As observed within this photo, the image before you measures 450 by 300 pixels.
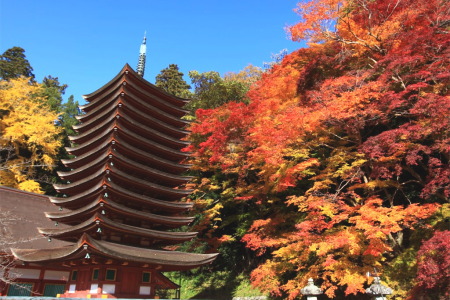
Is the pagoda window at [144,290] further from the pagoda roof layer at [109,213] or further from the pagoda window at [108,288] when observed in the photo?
the pagoda roof layer at [109,213]

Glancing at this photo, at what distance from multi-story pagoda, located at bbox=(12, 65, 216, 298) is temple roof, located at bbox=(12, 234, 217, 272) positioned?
3 cm

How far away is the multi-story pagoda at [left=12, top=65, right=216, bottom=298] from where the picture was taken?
426 inches

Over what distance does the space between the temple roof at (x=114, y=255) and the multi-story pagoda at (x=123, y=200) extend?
0.03m

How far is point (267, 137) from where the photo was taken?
48.6ft

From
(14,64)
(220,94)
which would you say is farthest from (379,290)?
(14,64)

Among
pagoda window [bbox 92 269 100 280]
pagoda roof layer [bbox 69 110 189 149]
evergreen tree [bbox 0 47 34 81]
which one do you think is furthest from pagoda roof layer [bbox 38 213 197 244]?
evergreen tree [bbox 0 47 34 81]

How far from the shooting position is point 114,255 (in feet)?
32.5

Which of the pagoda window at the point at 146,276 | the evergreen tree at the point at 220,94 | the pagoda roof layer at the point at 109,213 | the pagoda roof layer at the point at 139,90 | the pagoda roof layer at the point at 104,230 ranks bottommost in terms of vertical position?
the pagoda window at the point at 146,276

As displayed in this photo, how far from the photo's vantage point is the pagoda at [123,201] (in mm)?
10812

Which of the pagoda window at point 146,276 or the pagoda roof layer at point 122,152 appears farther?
the pagoda roof layer at point 122,152

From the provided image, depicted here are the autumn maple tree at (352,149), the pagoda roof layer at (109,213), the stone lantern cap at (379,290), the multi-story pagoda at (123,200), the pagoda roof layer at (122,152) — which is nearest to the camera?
the stone lantern cap at (379,290)

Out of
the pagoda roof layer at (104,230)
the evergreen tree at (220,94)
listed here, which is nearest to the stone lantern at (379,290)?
the pagoda roof layer at (104,230)

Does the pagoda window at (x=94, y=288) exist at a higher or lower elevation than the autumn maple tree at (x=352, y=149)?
lower

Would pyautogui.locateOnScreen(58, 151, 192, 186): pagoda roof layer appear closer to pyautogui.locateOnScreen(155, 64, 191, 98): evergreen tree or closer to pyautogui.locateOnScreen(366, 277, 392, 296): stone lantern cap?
pyautogui.locateOnScreen(366, 277, 392, 296): stone lantern cap
